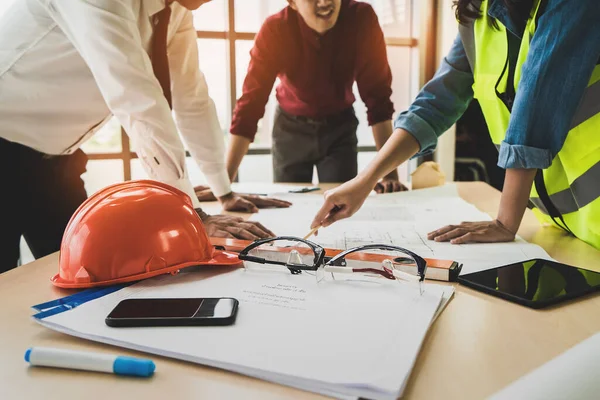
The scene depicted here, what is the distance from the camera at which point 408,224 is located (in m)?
1.02

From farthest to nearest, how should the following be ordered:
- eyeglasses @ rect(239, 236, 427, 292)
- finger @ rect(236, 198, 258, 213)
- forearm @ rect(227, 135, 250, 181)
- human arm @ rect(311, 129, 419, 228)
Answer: forearm @ rect(227, 135, 250, 181) → finger @ rect(236, 198, 258, 213) → human arm @ rect(311, 129, 419, 228) → eyeglasses @ rect(239, 236, 427, 292)

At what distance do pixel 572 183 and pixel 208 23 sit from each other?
278 centimetres

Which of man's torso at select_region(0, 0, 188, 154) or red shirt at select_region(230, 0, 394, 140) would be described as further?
red shirt at select_region(230, 0, 394, 140)

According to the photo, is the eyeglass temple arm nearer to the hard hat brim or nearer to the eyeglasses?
the eyeglasses

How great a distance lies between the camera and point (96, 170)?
3072 mm

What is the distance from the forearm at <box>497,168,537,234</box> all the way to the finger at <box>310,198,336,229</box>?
1.06 ft

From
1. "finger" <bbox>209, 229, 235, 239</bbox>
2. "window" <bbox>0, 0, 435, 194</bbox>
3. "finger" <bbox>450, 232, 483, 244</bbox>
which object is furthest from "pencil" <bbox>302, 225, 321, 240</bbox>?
"window" <bbox>0, 0, 435, 194</bbox>

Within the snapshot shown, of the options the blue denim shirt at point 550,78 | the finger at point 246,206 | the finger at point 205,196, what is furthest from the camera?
the finger at point 205,196

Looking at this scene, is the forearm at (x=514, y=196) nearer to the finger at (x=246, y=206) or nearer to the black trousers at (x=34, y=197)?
the finger at (x=246, y=206)

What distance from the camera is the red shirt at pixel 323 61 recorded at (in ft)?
5.84

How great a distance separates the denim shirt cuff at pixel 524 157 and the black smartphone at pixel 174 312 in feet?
1.82

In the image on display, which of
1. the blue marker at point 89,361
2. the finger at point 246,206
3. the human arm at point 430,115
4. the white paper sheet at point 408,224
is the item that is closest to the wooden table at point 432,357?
the blue marker at point 89,361

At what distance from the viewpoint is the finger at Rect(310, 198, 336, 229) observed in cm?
94

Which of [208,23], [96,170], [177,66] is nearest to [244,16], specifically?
[208,23]
